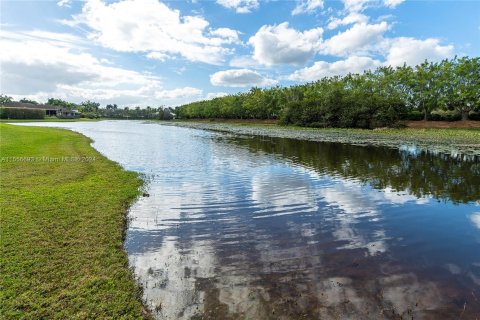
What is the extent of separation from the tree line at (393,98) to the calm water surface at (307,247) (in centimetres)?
5260

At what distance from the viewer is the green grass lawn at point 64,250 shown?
5516 millimetres

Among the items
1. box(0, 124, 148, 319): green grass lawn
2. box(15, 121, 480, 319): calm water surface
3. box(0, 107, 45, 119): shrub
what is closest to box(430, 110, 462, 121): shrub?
box(15, 121, 480, 319): calm water surface

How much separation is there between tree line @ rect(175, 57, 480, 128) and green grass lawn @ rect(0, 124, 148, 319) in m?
62.3

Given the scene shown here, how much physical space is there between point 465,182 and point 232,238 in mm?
15200

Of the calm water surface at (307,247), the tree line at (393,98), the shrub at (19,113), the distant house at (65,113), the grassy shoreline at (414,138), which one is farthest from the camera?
the distant house at (65,113)

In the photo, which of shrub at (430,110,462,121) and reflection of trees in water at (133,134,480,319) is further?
shrub at (430,110,462,121)

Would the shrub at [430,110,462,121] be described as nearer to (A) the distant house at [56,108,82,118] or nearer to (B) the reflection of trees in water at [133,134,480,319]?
(B) the reflection of trees in water at [133,134,480,319]

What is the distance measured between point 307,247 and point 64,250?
6067mm

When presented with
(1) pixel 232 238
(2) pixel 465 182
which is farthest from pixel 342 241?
(2) pixel 465 182

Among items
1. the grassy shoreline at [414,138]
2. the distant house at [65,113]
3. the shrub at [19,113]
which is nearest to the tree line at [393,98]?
the grassy shoreline at [414,138]

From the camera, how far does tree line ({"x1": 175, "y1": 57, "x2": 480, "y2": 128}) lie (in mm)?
62825

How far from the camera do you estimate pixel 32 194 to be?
39.0ft

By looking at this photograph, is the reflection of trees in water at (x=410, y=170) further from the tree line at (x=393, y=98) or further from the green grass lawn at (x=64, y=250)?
the tree line at (x=393, y=98)

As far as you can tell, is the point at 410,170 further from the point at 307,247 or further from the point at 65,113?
the point at 65,113
